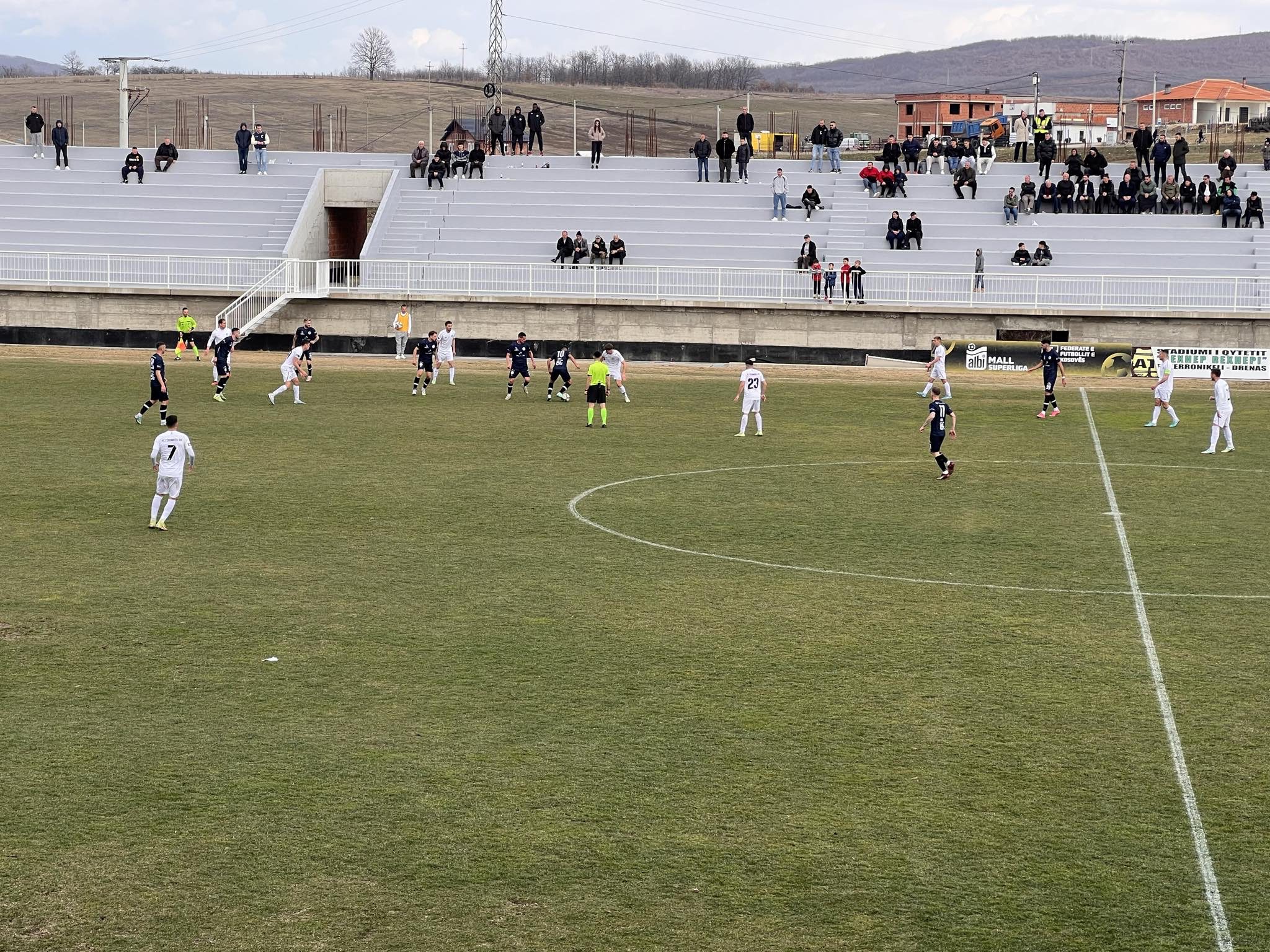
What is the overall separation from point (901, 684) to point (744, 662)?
1484 millimetres

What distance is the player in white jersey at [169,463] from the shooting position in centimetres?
1994

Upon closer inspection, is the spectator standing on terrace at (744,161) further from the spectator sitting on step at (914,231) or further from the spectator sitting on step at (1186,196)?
the spectator sitting on step at (1186,196)

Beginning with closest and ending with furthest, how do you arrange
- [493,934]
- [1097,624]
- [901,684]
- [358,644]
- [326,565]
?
1. [493,934]
2. [901,684]
3. [358,644]
4. [1097,624]
5. [326,565]

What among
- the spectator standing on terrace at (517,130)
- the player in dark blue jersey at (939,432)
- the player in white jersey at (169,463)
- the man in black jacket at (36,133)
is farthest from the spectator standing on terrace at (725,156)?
the player in white jersey at (169,463)

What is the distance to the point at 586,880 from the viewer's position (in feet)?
30.9

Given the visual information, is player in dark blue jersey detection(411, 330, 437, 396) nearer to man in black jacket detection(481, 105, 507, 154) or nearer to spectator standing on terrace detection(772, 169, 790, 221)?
spectator standing on terrace detection(772, 169, 790, 221)

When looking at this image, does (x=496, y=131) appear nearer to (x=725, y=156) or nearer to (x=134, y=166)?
(x=725, y=156)

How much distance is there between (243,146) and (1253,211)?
34379mm

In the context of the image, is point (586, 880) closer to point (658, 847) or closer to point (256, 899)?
point (658, 847)

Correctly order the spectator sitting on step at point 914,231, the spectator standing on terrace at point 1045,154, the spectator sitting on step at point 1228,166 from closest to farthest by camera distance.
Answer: the spectator sitting on step at point 914,231 < the spectator sitting on step at point 1228,166 < the spectator standing on terrace at point 1045,154

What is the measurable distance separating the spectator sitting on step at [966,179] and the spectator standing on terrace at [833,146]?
4.20 meters

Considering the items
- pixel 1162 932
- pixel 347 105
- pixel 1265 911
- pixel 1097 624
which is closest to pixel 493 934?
pixel 1162 932

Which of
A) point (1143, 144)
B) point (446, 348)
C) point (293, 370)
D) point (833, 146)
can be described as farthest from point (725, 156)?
point (293, 370)

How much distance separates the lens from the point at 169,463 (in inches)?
788
